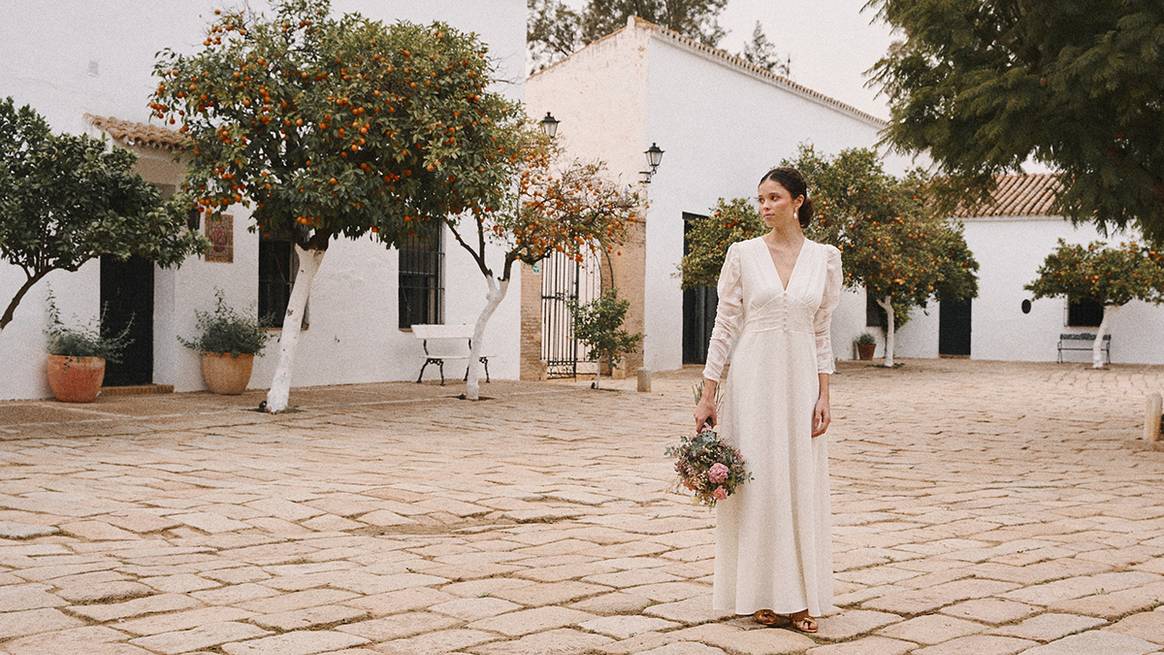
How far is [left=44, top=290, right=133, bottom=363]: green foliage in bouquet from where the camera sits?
474 inches

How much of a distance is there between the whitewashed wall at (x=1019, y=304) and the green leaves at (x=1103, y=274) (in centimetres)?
264

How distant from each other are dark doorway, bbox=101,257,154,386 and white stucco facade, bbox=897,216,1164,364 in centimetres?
2415

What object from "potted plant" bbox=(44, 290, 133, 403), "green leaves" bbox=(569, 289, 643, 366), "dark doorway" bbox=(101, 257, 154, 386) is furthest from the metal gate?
"potted plant" bbox=(44, 290, 133, 403)

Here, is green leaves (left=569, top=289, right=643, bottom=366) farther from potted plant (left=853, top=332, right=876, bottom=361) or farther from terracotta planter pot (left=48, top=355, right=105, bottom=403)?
potted plant (left=853, top=332, right=876, bottom=361)

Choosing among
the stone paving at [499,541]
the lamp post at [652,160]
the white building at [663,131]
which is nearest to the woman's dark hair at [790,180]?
the stone paving at [499,541]

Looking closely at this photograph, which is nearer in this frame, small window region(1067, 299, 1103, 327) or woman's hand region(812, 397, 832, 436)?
woman's hand region(812, 397, 832, 436)

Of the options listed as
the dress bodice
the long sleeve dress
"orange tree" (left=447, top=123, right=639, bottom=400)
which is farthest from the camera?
"orange tree" (left=447, top=123, right=639, bottom=400)

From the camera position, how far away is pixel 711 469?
4.14 metres

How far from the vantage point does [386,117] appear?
11398mm

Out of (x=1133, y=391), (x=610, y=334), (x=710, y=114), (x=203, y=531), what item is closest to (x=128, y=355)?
(x=610, y=334)

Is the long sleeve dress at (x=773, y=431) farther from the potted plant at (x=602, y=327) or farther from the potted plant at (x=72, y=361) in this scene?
the potted plant at (x=602, y=327)

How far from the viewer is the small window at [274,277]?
47.9 feet

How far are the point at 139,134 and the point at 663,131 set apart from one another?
37.5 feet

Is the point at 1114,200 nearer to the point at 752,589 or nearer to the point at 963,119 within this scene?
the point at 963,119
